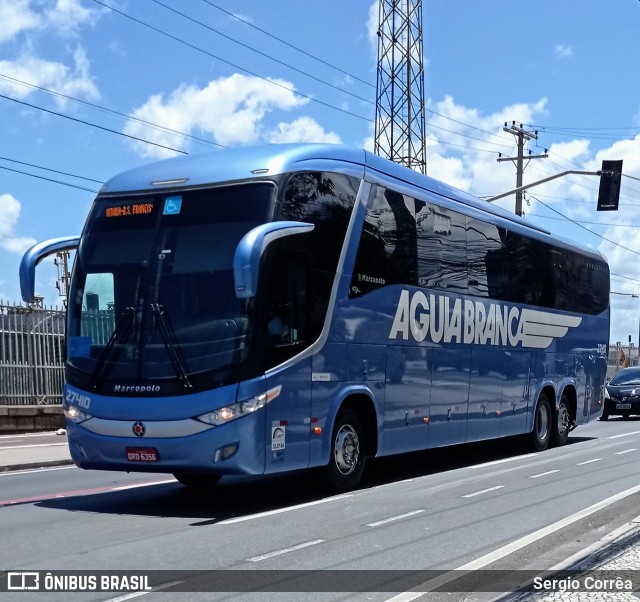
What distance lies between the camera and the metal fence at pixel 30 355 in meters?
22.0

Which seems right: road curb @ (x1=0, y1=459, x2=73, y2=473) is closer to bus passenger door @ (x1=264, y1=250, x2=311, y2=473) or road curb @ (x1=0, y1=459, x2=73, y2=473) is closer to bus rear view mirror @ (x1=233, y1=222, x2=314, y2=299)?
bus passenger door @ (x1=264, y1=250, x2=311, y2=473)

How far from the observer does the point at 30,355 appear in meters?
22.7

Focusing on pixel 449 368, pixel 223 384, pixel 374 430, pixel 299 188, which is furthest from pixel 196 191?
pixel 449 368

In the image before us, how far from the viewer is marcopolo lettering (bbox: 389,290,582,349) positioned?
13.4 meters

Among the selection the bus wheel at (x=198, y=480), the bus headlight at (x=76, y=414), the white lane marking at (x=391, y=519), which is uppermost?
the bus headlight at (x=76, y=414)

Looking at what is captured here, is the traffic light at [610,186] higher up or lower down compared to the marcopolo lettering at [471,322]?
higher up

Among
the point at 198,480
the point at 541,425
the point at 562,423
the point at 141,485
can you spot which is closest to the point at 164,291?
the point at 198,480

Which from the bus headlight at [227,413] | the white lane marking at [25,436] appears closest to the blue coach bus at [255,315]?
the bus headlight at [227,413]

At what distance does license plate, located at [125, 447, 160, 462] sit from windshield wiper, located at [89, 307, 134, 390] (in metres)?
0.82

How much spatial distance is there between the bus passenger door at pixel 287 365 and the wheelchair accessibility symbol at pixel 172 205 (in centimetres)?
126

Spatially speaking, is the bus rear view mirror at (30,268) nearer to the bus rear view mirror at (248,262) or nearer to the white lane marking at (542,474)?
the bus rear view mirror at (248,262)

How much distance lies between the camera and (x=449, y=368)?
14.7 metres

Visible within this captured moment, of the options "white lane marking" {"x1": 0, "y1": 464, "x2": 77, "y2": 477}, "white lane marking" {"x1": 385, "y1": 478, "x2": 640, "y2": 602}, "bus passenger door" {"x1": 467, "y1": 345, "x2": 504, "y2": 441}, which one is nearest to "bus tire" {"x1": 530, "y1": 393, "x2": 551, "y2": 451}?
"bus passenger door" {"x1": 467, "y1": 345, "x2": 504, "y2": 441}

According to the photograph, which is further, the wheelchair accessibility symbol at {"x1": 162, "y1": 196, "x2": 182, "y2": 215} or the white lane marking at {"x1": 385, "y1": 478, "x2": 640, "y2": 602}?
the wheelchair accessibility symbol at {"x1": 162, "y1": 196, "x2": 182, "y2": 215}
